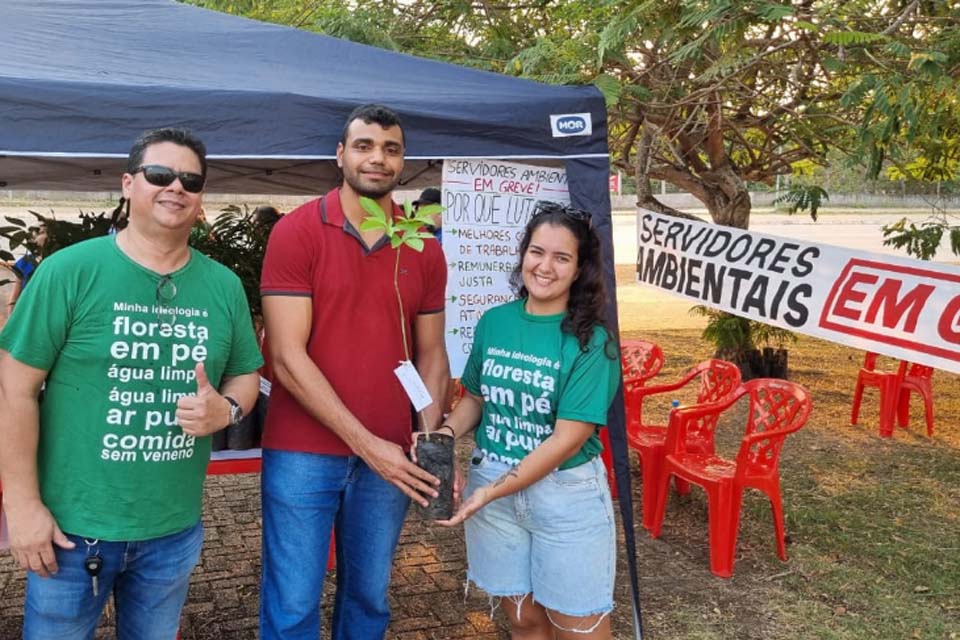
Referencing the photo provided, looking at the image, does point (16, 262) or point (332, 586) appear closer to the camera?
point (332, 586)

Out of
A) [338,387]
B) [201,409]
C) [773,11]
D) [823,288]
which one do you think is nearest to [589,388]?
[338,387]

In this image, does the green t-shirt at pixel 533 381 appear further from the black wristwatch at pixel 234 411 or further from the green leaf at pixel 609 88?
the green leaf at pixel 609 88

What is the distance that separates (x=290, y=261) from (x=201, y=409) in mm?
532

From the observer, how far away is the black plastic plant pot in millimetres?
2104

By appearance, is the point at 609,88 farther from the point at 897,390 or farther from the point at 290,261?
the point at 897,390

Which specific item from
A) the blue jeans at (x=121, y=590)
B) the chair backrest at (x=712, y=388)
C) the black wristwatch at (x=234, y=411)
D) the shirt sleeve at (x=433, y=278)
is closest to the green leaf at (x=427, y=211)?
the shirt sleeve at (x=433, y=278)

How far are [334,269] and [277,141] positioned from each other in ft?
2.39

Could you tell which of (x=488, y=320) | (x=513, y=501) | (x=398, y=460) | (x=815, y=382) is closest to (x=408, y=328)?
(x=488, y=320)

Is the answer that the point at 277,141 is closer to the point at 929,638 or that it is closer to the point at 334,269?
the point at 334,269

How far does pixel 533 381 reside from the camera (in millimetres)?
2186

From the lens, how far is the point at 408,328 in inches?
92.9

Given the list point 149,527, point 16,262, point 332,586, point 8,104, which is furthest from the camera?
point 16,262

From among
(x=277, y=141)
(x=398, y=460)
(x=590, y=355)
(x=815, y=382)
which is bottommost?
(x=815, y=382)

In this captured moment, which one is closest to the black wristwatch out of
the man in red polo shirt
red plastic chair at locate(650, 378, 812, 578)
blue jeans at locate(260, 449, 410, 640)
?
the man in red polo shirt
